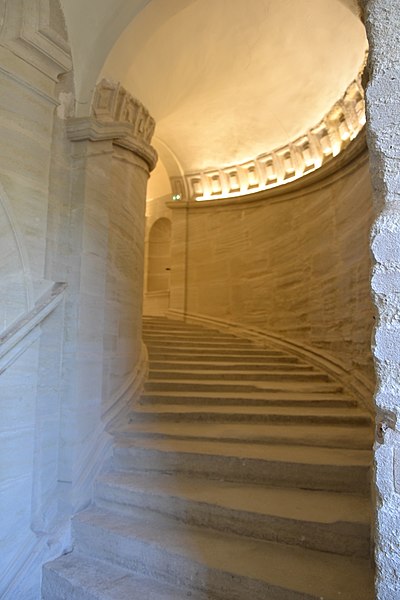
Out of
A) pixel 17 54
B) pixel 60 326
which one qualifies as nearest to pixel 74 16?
pixel 17 54

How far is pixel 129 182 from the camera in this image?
391 centimetres

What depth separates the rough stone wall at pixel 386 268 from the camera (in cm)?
111

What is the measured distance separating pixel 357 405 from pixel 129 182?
2846mm

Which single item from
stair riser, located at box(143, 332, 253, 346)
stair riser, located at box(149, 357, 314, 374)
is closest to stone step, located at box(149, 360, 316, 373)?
stair riser, located at box(149, 357, 314, 374)

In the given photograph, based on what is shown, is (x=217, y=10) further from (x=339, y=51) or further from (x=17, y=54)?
(x=17, y=54)

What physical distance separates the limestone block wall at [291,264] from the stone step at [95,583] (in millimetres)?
2564

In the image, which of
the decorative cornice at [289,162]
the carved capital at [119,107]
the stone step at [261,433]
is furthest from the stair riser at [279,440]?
the decorative cornice at [289,162]

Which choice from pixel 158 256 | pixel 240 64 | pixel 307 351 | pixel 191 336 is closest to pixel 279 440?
pixel 307 351

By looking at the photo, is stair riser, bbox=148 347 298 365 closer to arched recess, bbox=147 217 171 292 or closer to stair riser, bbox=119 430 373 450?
stair riser, bbox=119 430 373 450

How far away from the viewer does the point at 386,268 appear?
45.6 inches

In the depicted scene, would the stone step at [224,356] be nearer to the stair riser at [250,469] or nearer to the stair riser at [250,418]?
the stair riser at [250,418]

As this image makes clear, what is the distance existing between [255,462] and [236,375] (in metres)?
1.79

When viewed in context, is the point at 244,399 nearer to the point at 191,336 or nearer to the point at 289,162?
the point at 191,336

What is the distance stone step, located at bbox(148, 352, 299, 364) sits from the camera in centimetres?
497
